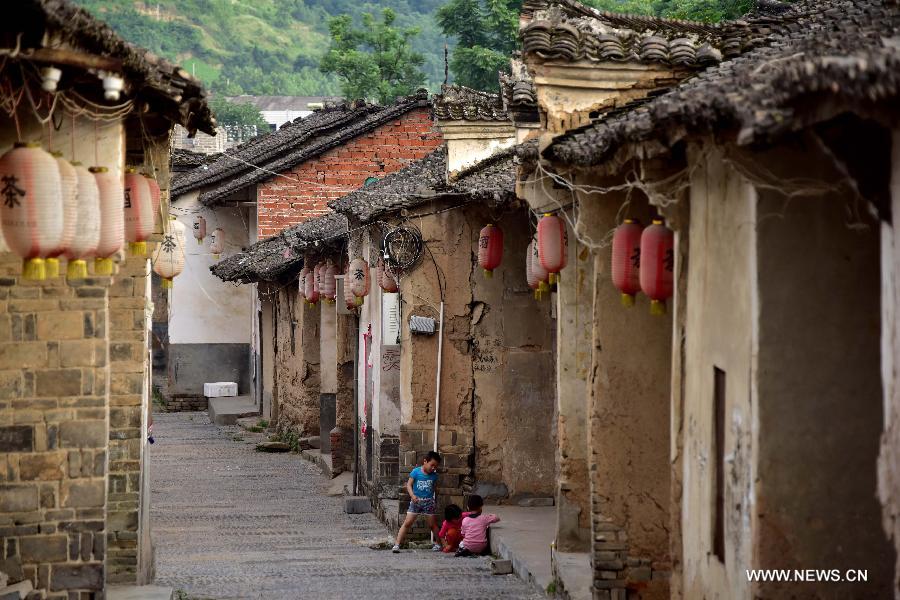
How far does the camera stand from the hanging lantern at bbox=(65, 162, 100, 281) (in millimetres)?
9023

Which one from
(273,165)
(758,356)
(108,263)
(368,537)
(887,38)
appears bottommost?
(368,537)

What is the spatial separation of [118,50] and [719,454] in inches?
189

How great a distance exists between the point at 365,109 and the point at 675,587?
75.8 ft

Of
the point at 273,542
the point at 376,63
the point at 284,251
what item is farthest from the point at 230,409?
the point at 376,63

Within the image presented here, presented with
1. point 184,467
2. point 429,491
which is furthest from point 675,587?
point 184,467

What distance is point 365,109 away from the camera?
32.5 m

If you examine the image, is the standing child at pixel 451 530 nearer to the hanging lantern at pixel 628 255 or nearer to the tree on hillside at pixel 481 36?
the hanging lantern at pixel 628 255

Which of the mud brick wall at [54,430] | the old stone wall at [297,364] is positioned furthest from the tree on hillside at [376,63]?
the mud brick wall at [54,430]

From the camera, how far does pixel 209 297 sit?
123 feet

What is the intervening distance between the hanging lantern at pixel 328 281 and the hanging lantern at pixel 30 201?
1559 centimetres

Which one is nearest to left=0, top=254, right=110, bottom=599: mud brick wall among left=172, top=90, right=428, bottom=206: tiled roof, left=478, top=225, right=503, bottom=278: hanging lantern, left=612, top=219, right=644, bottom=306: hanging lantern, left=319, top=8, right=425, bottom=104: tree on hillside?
left=612, top=219, right=644, bottom=306: hanging lantern

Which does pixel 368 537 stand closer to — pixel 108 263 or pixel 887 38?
pixel 108 263

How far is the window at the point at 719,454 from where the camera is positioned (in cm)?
928

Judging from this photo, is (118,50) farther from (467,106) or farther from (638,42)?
(467,106)
